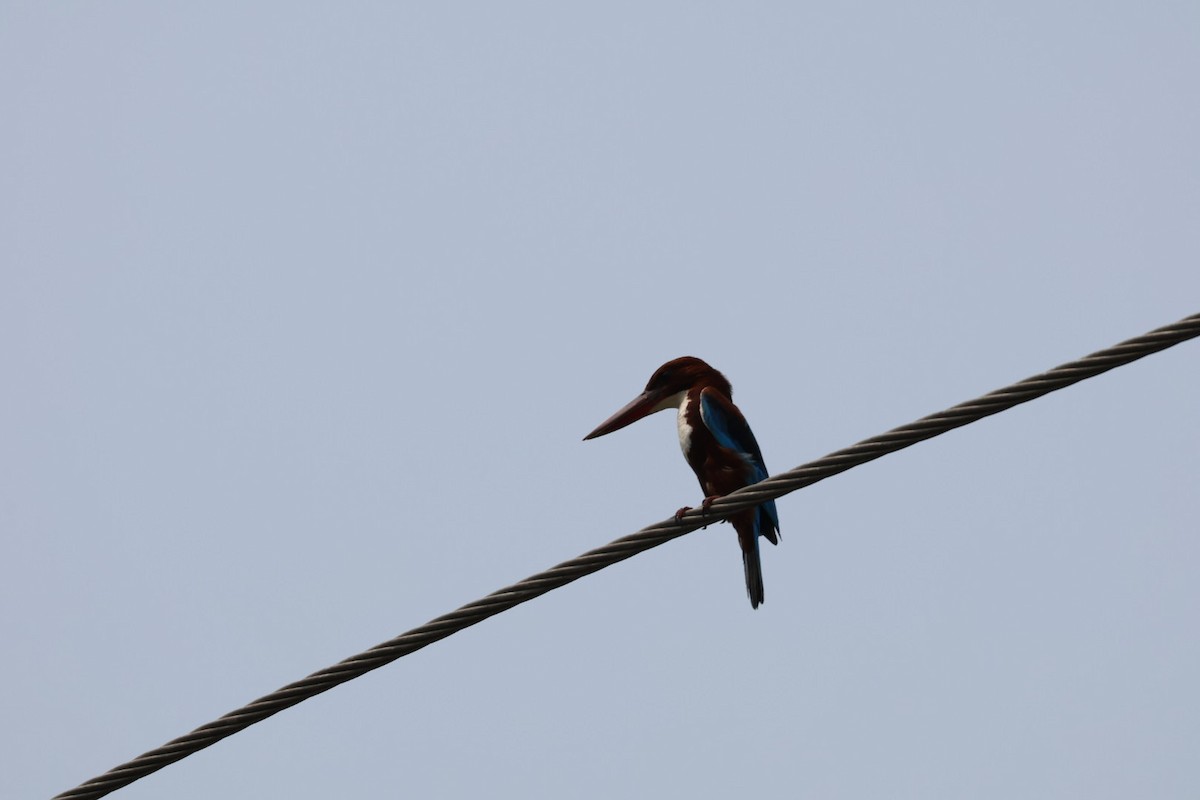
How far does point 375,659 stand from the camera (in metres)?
3.56

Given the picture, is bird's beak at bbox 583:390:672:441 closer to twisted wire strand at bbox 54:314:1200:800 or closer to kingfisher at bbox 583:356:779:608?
kingfisher at bbox 583:356:779:608

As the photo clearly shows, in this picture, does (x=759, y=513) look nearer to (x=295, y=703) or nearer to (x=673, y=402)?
(x=673, y=402)

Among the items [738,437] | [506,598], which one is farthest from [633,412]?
[506,598]

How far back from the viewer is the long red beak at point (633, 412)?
6.06 m

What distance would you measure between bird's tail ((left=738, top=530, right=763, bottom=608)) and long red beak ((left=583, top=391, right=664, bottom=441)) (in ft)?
2.41

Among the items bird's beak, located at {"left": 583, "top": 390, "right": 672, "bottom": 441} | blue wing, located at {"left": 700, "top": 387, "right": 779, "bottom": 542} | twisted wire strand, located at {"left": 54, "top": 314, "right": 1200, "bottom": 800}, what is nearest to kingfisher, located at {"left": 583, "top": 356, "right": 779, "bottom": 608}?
blue wing, located at {"left": 700, "top": 387, "right": 779, "bottom": 542}

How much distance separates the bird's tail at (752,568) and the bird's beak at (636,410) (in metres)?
0.72

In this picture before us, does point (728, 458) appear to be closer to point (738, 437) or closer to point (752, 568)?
point (738, 437)

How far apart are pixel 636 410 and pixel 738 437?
2.12 feet

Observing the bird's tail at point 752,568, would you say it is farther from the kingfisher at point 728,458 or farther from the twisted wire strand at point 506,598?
the twisted wire strand at point 506,598

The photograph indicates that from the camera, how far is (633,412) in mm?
6109

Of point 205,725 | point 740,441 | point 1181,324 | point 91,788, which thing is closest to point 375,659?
point 205,725

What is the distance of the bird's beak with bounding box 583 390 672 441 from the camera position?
6051 millimetres

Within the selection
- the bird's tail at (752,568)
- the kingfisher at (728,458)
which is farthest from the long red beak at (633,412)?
the bird's tail at (752,568)
